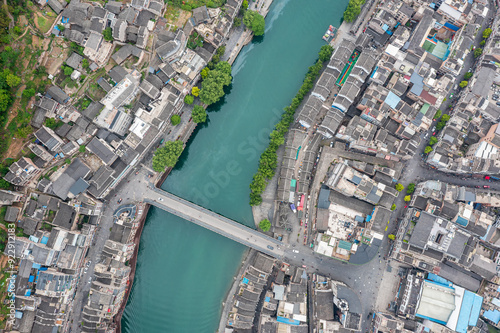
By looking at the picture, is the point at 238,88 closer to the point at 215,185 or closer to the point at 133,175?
the point at 215,185

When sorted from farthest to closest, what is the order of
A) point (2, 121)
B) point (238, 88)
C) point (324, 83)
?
point (238, 88)
point (324, 83)
point (2, 121)

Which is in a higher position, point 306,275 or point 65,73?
point 65,73

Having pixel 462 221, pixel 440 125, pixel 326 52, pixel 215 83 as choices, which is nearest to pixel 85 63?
pixel 215 83

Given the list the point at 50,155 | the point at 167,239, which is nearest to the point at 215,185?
the point at 167,239

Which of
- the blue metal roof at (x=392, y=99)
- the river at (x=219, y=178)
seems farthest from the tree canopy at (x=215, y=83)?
the blue metal roof at (x=392, y=99)

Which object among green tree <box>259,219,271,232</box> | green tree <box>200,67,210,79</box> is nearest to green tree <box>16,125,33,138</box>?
green tree <box>200,67,210,79</box>
